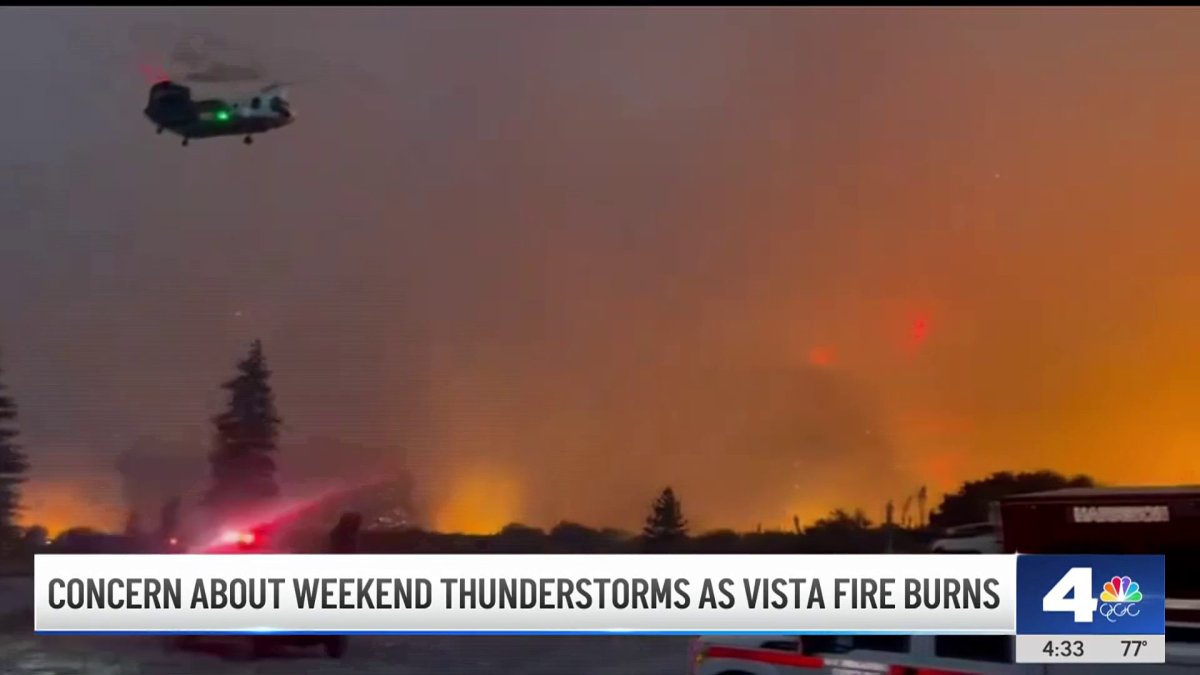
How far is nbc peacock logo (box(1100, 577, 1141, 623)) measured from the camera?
2.16m

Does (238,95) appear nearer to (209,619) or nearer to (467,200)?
(467,200)

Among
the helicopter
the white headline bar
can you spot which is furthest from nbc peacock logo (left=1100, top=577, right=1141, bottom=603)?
the helicopter

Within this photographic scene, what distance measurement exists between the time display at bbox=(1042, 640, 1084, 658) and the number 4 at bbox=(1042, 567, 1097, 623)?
9cm

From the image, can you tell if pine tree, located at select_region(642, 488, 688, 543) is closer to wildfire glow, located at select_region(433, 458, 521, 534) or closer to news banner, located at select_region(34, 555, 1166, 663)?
news banner, located at select_region(34, 555, 1166, 663)

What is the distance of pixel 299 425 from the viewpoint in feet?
6.87

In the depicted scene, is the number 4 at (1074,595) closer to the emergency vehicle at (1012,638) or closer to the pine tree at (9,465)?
the emergency vehicle at (1012,638)

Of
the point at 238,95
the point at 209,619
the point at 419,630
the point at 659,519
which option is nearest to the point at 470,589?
the point at 419,630

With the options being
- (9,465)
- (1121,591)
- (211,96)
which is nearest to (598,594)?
(1121,591)

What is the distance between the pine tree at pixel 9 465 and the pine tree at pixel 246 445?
41 cm

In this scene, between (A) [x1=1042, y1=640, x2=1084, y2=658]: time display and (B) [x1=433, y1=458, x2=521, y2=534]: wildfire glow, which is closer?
(B) [x1=433, y1=458, x2=521, y2=534]: wildfire glow

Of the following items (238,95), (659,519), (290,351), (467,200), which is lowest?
(659,519)

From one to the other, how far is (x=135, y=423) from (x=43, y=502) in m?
0.26

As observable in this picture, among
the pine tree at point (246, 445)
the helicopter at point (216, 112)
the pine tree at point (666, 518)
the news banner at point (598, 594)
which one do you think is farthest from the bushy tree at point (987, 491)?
the helicopter at point (216, 112)

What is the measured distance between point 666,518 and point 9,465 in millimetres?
1453
